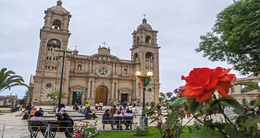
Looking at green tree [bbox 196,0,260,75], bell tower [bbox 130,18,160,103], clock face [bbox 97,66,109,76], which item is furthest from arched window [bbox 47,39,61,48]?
green tree [bbox 196,0,260,75]

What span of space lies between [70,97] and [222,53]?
26.2 m

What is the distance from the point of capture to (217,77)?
30.4 inches

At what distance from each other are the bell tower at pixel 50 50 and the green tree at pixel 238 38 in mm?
25229

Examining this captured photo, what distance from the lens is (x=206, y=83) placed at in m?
0.74

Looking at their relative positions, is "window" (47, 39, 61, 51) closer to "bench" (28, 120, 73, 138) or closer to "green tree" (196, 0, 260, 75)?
"green tree" (196, 0, 260, 75)

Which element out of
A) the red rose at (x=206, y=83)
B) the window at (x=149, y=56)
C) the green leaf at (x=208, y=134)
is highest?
the window at (x=149, y=56)

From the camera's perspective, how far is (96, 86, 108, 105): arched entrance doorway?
3484cm

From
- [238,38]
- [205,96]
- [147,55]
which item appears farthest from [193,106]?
[147,55]

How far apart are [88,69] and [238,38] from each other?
94.4ft

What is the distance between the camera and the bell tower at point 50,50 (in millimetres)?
30050

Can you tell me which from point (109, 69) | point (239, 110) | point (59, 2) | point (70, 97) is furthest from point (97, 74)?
point (239, 110)

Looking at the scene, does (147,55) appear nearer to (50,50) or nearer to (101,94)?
(101,94)

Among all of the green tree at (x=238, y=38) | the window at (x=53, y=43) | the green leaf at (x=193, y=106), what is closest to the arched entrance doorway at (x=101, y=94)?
the window at (x=53, y=43)

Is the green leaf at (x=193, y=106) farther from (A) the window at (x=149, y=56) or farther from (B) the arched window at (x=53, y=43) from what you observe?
(A) the window at (x=149, y=56)
